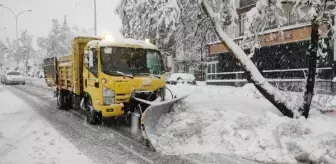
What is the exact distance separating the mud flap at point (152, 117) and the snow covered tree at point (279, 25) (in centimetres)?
237

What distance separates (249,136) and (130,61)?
13.1 feet

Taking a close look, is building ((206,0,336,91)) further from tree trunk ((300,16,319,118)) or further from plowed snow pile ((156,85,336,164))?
plowed snow pile ((156,85,336,164))

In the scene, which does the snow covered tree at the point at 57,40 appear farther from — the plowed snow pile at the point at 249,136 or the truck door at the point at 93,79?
the plowed snow pile at the point at 249,136

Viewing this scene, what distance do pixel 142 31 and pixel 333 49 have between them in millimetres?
13053

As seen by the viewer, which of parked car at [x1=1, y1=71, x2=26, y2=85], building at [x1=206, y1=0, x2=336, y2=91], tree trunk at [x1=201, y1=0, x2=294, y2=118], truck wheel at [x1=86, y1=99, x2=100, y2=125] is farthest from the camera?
parked car at [x1=1, y1=71, x2=26, y2=85]

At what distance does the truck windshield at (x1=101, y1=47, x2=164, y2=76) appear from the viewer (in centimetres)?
932

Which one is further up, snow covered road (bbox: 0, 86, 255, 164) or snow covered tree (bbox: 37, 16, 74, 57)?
snow covered tree (bbox: 37, 16, 74, 57)

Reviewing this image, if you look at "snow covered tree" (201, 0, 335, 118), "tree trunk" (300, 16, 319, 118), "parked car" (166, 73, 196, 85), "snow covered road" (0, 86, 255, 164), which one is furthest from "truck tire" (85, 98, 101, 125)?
→ "parked car" (166, 73, 196, 85)

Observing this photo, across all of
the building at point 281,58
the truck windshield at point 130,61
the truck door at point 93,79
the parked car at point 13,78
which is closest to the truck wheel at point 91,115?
the truck door at point 93,79

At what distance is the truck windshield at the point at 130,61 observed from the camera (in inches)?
367

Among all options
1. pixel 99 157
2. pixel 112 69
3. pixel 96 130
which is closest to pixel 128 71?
pixel 112 69

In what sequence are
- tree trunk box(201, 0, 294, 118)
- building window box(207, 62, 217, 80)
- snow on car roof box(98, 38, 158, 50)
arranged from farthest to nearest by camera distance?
building window box(207, 62, 217, 80), snow on car roof box(98, 38, 158, 50), tree trunk box(201, 0, 294, 118)

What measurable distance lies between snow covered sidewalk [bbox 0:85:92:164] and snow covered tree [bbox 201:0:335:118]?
16.4 ft

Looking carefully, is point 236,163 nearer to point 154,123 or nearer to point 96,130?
point 154,123
